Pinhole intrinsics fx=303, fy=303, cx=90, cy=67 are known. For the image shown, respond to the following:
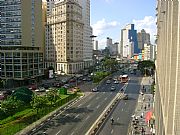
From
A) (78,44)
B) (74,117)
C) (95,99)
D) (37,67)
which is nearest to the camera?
(74,117)

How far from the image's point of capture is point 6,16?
276 feet

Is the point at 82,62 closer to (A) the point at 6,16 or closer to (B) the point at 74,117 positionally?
(A) the point at 6,16

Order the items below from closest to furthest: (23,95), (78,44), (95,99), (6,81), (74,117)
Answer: (74,117) < (23,95) < (95,99) < (6,81) < (78,44)

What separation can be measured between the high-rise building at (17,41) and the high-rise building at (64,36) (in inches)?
1479

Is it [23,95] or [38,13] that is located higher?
[38,13]

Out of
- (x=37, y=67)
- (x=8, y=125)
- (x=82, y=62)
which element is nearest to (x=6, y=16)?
(x=37, y=67)

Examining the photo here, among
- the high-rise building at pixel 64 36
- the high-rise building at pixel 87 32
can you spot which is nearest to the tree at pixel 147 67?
the high-rise building at pixel 64 36

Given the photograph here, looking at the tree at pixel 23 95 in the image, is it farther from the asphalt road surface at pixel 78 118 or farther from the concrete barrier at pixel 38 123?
the asphalt road surface at pixel 78 118

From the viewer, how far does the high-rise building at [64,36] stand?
124250 millimetres

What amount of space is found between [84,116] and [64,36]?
80.4 m

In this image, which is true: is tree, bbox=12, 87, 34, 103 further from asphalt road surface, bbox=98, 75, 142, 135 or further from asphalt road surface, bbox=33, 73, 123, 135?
asphalt road surface, bbox=98, 75, 142, 135

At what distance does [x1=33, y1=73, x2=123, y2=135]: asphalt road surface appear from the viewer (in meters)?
39.6

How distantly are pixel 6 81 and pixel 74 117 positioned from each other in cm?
4076

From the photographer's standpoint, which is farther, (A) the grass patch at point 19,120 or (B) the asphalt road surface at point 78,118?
(B) the asphalt road surface at point 78,118
